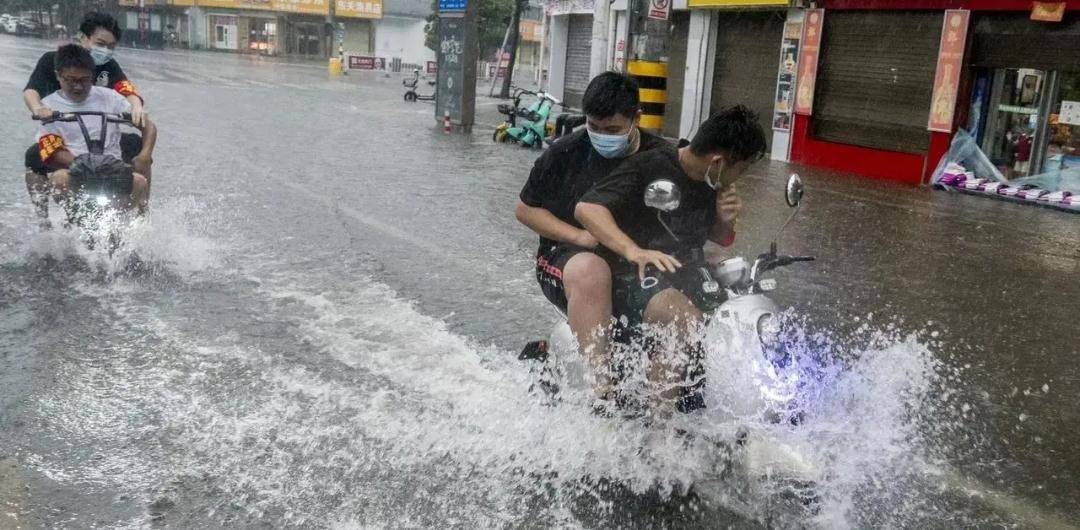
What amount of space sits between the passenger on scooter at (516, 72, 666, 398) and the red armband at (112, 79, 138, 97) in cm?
436

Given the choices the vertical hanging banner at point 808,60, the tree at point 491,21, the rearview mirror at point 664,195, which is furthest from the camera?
the tree at point 491,21

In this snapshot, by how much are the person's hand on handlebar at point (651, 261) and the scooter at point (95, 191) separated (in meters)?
4.10

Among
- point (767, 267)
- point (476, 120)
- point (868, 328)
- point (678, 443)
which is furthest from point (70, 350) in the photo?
point (476, 120)

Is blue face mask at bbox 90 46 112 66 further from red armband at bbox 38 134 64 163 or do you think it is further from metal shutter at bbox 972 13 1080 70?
metal shutter at bbox 972 13 1080 70

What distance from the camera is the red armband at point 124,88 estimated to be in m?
6.95

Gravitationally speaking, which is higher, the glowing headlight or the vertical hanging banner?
the vertical hanging banner

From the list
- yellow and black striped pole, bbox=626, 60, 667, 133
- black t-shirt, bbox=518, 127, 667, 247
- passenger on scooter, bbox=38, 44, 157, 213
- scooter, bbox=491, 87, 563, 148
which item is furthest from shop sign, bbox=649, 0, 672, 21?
black t-shirt, bbox=518, 127, 667, 247

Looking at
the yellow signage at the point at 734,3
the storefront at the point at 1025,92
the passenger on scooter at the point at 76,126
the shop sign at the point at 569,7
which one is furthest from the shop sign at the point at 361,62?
the passenger on scooter at the point at 76,126

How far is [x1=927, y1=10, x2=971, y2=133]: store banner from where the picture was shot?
14.0 m

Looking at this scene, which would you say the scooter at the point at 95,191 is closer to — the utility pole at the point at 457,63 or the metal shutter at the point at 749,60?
the utility pole at the point at 457,63

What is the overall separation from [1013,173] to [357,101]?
15.7 m

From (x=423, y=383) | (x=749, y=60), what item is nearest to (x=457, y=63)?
(x=749, y=60)

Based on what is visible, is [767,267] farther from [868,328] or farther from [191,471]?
[868,328]

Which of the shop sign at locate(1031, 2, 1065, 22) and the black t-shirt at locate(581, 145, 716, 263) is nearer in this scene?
the black t-shirt at locate(581, 145, 716, 263)
